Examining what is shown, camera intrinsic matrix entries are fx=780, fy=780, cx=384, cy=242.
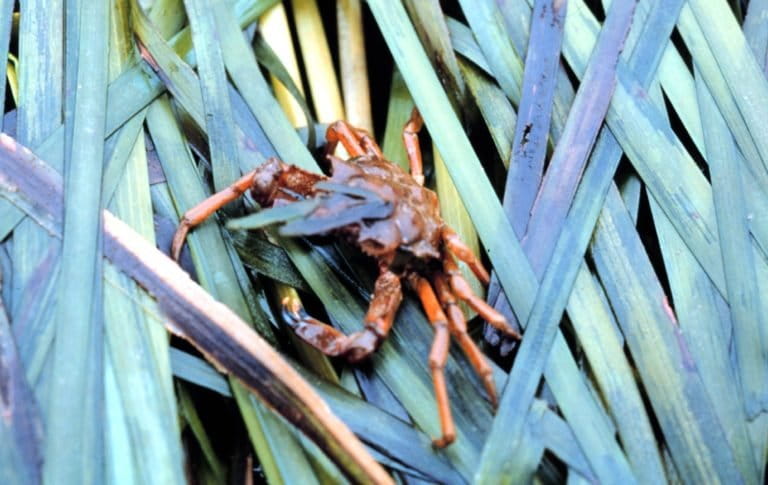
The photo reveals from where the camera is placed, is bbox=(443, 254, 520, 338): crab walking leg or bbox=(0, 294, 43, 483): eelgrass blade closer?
bbox=(0, 294, 43, 483): eelgrass blade

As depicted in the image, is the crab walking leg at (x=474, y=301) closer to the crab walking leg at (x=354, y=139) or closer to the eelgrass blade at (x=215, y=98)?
the crab walking leg at (x=354, y=139)

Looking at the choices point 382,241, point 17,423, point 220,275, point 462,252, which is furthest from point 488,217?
point 17,423

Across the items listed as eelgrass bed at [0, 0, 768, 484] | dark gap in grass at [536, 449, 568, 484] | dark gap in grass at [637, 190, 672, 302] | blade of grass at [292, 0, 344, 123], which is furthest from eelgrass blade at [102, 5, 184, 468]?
dark gap in grass at [637, 190, 672, 302]

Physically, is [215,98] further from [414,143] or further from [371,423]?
[371,423]

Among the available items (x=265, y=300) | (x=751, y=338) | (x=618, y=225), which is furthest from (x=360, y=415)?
(x=751, y=338)

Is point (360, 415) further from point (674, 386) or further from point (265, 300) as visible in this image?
point (674, 386)

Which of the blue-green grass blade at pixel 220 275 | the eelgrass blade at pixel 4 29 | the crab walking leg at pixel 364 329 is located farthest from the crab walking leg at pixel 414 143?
the eelgrass blade at pixel 4 29

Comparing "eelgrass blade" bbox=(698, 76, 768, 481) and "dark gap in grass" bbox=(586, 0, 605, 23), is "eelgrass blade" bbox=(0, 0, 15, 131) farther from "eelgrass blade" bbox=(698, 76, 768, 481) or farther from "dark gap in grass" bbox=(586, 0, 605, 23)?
"eelgrass blade" bbox=(698, 76, 768, 481)
